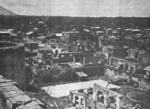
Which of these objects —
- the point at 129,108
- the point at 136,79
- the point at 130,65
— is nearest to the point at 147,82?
the point at 136,79

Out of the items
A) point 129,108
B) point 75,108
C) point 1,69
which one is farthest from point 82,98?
point 1,69

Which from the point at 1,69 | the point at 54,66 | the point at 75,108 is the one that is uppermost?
the point at 1,69

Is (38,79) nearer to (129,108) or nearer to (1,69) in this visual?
(1,69)

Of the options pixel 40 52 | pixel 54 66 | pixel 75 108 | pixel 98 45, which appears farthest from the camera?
pixel 98 45

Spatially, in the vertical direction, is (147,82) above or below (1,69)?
below

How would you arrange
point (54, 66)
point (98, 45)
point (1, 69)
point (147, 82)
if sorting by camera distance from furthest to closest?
point (98, 45), point (54, 66), point (147, 82), point (1, 69)

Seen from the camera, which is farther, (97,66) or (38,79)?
(97,66)

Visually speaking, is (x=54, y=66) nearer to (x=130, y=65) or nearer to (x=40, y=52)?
(x=40, y=52)

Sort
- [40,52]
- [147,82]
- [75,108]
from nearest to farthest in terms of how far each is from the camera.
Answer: [75,108] < [147,82] < [40,52]

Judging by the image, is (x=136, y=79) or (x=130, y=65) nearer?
(x=136, y=79)
